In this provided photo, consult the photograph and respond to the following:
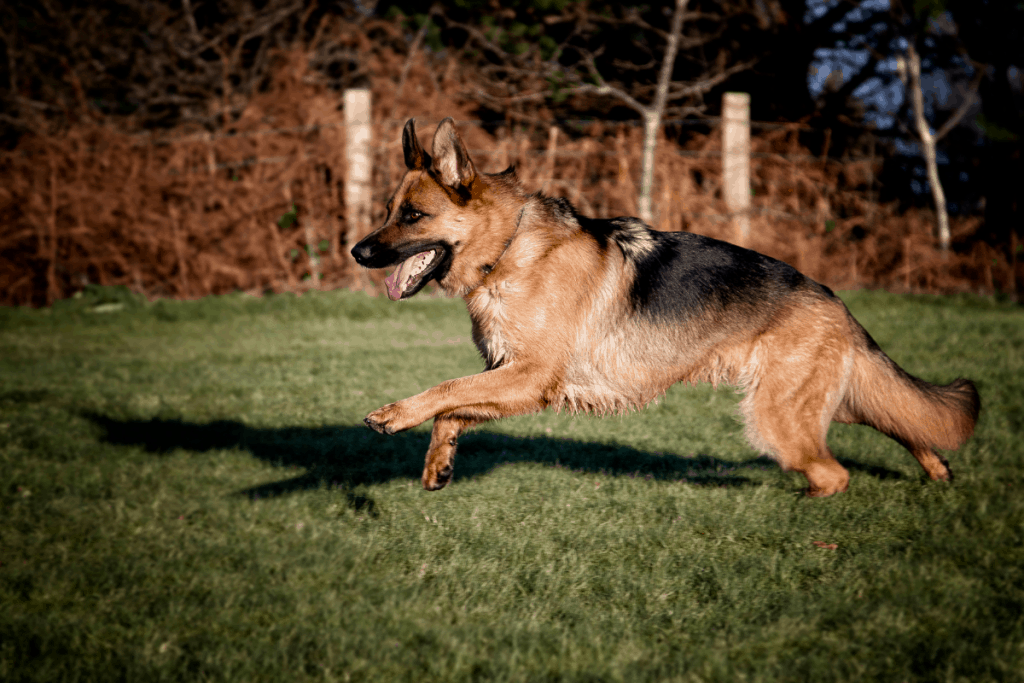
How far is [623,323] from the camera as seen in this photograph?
14.2ft

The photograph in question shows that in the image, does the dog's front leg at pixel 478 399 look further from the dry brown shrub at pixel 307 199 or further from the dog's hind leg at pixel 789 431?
the dry brown shrub at pixel 307 199

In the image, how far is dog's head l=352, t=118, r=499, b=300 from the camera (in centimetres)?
418

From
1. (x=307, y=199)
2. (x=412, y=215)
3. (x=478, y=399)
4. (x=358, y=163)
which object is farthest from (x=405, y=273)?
(x=307, y=199)

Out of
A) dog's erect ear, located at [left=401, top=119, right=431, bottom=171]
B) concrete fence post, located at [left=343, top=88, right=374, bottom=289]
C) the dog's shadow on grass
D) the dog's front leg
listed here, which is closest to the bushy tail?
the dog's shadow on grass

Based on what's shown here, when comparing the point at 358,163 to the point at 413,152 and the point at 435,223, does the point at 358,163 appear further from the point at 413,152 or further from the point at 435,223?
the point at 435,223

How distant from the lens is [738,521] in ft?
14.0

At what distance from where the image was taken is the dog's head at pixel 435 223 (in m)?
4.18

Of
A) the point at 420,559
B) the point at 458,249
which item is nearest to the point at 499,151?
the point at 458,249

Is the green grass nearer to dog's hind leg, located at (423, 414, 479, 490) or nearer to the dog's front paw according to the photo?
dog's hind leg, located at (423, 414, 479, 490)

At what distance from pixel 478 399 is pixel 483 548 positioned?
74 cm

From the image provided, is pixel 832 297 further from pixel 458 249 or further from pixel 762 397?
pixel 458 249

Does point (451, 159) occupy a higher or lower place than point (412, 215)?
higher

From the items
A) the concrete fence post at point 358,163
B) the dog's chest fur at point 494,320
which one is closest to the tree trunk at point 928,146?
the concrete fence post at point 358,163

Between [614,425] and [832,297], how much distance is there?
225cm
